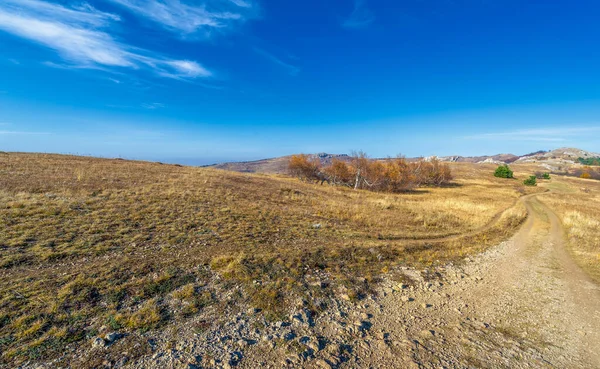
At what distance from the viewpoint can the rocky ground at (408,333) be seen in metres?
5.79

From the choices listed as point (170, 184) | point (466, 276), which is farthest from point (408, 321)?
point (170, 184)

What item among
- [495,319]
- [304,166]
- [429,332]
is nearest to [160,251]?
[429,332]

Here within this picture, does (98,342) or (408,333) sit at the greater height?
(98,342)

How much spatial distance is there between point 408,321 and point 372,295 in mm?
1531

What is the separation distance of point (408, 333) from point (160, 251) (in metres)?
9.62

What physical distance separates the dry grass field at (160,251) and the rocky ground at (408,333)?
0.73 m

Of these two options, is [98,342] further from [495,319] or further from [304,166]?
[304,166]

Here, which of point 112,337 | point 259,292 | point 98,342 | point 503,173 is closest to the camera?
point 98,342

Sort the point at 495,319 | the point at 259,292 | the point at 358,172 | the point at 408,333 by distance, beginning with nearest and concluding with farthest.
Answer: the point at 408,333
the point at 495,319
the point at 259,292
the point at 358,172

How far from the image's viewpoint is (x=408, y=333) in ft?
23.3

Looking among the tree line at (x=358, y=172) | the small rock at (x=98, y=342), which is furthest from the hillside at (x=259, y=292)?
the tree line at (x=358, y=172)

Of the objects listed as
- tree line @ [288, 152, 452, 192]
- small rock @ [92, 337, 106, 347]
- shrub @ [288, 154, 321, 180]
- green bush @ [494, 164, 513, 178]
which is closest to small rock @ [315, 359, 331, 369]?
small rock @ [92, 337, 106, 347]

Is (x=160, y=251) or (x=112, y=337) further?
(x=160, y=251)

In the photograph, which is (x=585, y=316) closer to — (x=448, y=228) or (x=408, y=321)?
(x=408, y=321)
